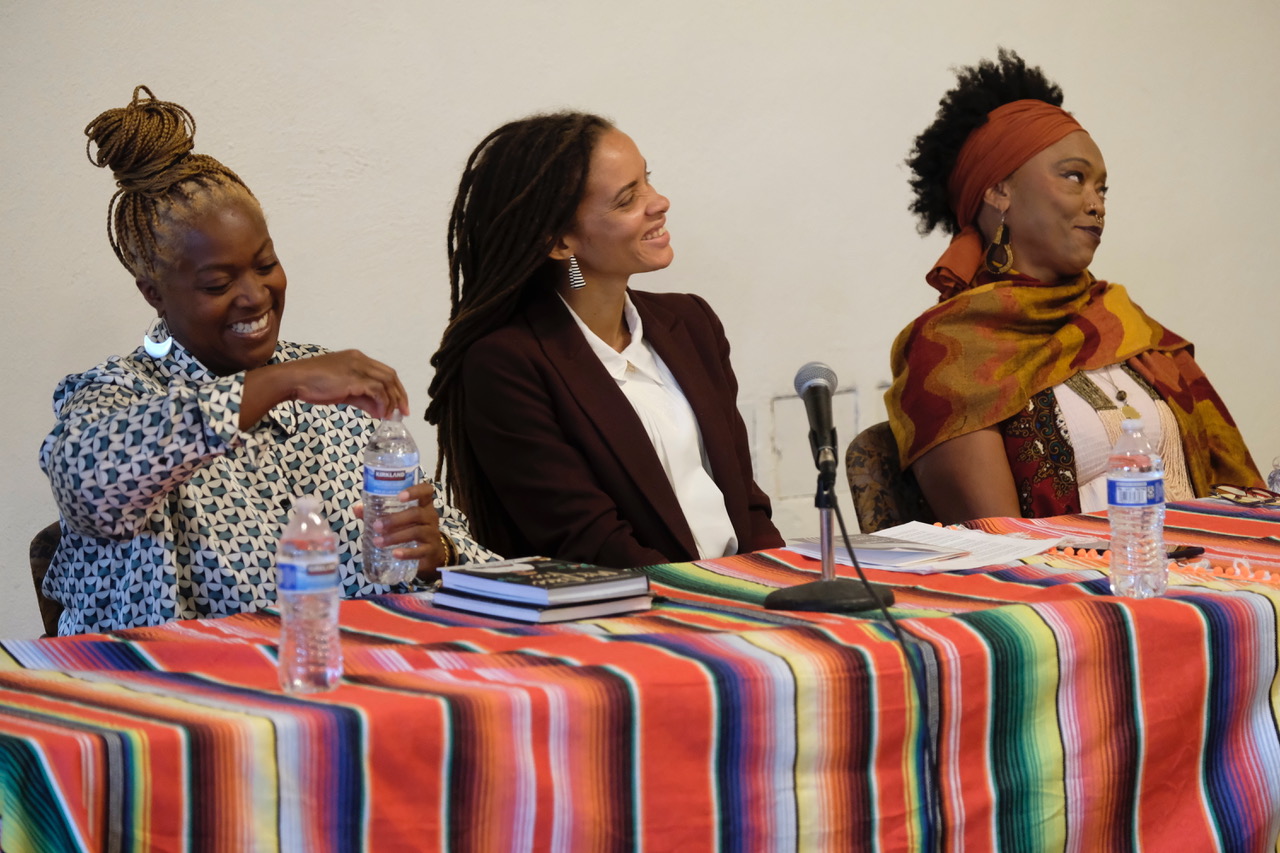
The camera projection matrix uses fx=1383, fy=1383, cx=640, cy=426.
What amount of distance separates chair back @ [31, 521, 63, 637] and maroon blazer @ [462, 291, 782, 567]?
0.79 meters

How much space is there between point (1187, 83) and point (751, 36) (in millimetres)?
1919

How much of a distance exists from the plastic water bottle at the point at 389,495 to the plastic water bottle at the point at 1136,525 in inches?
39.5

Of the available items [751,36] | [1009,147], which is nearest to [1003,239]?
[1009,147]

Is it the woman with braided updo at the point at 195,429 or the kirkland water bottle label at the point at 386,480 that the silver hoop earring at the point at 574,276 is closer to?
the woman with braided updo at the point at 195,429

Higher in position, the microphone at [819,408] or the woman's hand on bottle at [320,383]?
the woman's hand on bottle at [320,383]

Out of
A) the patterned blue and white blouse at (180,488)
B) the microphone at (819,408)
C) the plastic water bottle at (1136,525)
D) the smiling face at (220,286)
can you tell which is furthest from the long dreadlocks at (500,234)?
the plastic water bottle at (1136,525)

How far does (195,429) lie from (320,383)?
18 cm

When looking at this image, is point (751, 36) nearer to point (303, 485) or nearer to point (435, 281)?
point (435, 281)

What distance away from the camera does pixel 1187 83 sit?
16.4 feet

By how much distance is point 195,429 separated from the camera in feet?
6.09

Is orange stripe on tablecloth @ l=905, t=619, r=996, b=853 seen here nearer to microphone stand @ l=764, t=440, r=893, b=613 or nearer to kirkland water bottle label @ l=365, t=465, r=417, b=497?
microphone stand @ l=764, t=440, r=893, b=613

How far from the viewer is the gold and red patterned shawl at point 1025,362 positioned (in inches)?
123

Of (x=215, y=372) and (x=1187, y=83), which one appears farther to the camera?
(x=1187, y=83)

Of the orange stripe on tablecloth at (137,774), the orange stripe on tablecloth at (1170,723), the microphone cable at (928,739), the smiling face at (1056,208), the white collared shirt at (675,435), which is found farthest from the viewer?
the smiling face at (1056,208)
